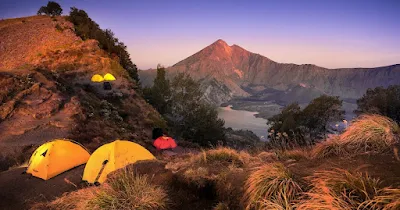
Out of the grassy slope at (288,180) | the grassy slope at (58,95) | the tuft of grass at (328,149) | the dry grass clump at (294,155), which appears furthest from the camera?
the grassy slope at (58,95)

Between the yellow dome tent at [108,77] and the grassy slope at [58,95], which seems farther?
the yellow dome tent at [108,77]

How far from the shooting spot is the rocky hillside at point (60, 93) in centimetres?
1853

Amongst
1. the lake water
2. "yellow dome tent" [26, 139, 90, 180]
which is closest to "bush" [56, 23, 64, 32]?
"yellow dome tent" [26, 139, 90, 180]

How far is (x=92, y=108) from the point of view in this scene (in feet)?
74.2

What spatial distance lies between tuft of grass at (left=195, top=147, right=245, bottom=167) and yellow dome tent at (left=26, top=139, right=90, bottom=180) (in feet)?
22.5

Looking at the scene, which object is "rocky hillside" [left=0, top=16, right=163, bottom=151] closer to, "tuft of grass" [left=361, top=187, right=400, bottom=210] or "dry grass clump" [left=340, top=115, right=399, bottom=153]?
"dry grass clump" [left=340, top=115, right=399, bottom=153]

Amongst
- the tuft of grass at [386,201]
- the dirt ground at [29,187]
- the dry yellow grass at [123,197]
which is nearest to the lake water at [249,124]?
the dirt ground at [29,187]

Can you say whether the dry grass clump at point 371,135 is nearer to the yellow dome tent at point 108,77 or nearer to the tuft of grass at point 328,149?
the tuft of grass at point 328,149

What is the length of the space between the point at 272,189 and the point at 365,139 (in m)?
2.54

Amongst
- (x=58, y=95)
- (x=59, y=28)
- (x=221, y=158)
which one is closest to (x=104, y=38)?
(x=59, y=28)

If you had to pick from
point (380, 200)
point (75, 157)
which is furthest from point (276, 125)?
point (380, 200)

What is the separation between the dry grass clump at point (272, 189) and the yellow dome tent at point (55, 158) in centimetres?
935

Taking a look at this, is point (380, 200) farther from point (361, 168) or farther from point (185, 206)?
point (185, 206)

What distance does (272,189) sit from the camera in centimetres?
455
